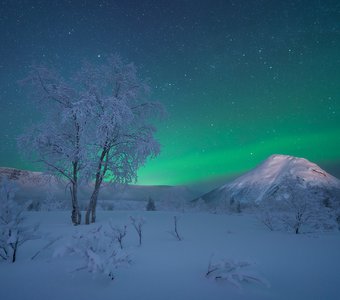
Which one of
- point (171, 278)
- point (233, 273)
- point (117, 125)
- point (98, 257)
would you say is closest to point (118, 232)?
point (171, 278)

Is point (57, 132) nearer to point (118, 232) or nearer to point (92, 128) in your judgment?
point (92, 128)

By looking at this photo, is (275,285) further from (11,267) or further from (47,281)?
(11,267)

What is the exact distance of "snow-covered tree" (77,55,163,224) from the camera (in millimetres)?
10930

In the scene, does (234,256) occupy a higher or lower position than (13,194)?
lower

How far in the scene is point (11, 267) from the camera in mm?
3936

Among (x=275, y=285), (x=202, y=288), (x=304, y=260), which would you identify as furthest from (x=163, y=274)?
(x=304, y=260)

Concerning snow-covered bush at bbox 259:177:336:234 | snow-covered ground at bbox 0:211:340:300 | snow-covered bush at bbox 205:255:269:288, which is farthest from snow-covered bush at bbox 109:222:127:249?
snow-covered bush at bbox 259:177:336:234

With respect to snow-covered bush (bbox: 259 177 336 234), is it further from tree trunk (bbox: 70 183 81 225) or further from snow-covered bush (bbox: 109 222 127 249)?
tree trunk (bbox: 70 183 81 225)

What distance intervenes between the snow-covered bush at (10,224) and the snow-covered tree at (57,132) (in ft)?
19.5

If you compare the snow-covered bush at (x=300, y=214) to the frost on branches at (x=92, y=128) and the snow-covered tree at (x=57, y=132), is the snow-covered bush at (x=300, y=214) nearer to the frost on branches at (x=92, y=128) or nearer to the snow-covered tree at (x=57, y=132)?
the frost on branches at (x=92, y=128)

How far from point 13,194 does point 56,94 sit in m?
8.20

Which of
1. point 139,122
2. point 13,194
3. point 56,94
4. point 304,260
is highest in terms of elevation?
point 56,94

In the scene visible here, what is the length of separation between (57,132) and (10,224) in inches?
309

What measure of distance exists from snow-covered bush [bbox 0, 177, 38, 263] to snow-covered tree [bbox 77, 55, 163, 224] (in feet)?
20.2
